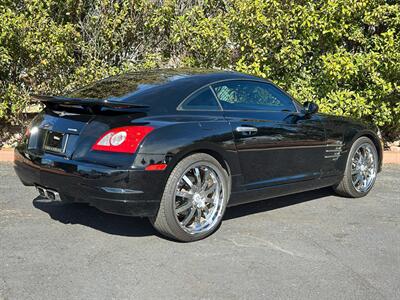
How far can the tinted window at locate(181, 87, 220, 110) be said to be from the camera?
15.1 feet

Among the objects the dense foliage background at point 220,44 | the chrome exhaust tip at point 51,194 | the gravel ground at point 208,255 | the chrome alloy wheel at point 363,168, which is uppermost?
the dense foliage background at point 220,44

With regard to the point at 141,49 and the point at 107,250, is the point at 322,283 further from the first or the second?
the point at 141,49

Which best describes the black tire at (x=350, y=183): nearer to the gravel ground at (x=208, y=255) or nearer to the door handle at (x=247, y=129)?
the gravel ground at (x=208, y=255)

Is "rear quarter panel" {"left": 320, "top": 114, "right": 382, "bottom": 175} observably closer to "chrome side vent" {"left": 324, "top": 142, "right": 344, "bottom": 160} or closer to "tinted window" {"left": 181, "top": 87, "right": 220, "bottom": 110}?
"chrome side vent" {"left": 324, "top": 142, "right": 344, "bottom": 160}

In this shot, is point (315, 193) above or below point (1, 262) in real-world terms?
above

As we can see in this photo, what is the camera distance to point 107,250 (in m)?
4.22

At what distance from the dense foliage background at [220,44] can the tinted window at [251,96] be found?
2.68 meters

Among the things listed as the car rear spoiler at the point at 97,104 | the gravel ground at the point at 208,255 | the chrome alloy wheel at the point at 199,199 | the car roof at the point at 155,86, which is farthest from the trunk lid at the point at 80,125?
the gravel ground at the point at 208,255

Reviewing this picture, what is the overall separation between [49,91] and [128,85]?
4.00m

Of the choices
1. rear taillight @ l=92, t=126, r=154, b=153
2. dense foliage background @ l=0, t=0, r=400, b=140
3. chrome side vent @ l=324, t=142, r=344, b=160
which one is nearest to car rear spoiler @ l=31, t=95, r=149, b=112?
rear taillight @ l=92, t=126, r=154, b=153

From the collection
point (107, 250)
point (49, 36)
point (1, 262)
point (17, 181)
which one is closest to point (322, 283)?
point (107, 250)

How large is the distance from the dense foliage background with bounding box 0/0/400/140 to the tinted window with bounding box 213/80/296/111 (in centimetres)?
268

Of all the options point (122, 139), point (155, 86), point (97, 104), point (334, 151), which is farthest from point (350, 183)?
point (97, 104)

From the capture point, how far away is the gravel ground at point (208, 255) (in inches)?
140
